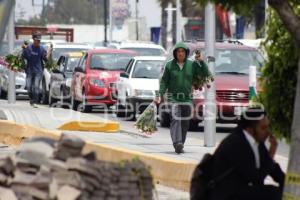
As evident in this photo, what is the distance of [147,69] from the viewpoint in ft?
94.5

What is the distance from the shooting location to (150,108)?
1956 cm

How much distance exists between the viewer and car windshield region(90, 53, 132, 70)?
3122cm

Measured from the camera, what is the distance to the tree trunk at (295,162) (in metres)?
8.86

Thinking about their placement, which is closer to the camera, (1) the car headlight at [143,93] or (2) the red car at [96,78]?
(1) the car headlight at [143,93]

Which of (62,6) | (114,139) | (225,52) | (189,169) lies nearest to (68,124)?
(114,139)

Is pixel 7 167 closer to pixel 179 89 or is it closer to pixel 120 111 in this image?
pixel 179 89

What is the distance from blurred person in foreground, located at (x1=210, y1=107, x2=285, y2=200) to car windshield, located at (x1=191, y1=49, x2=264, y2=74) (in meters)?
15.3

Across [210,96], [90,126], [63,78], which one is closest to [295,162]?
[210,96]

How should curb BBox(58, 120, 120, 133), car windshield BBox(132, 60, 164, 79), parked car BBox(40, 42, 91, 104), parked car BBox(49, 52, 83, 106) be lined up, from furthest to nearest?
parked car BBox(40, 42, 91, 104), parked car BBox(49, 52, 83, 106), car windshield BBox(132, 60, 164, 79), curb BBox(58, 120, 120, 133)

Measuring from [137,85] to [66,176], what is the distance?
1872 centimetres

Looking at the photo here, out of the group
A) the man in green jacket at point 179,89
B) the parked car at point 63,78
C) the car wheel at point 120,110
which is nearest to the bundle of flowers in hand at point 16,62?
the car wheel at point 120,110

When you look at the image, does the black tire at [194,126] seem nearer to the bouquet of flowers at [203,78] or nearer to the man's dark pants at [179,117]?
the bouquet of flowers at [203,78]

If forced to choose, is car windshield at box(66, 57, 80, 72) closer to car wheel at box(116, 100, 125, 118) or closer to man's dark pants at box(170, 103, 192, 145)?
car wheel at box(116, 100, 125, 118)

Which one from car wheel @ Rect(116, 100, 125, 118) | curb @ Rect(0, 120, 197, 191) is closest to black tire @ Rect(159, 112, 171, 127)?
car wheel @ Rect(116, 100, 125, 118)
